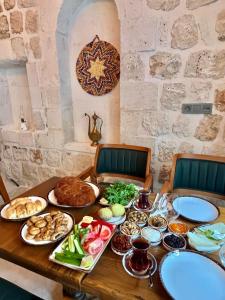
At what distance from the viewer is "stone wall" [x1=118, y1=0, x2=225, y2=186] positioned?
4.93 ft

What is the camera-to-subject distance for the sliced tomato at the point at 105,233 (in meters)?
0.84

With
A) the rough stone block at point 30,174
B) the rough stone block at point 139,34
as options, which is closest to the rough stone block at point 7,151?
the rough stone block at point 30,174

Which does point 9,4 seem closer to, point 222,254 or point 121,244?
point 121,244

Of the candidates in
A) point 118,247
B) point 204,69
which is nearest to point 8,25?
point 204,69

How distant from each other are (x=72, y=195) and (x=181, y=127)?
43.5 inches

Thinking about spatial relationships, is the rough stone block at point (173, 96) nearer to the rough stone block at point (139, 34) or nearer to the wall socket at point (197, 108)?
the wall socket at point (197, 108)

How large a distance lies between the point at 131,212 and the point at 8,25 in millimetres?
2315

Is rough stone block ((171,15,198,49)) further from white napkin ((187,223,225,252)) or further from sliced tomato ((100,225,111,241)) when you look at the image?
sliced tomato ((100,225,111,241))

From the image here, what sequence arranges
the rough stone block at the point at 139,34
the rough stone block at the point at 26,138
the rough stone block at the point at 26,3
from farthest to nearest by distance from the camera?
the rough stone block at the point at 26,138
the rough stone block at the point at 26,3
the rough stone block at the point at 139,34

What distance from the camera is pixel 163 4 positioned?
1.55 metres

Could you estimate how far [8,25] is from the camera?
2.15 m

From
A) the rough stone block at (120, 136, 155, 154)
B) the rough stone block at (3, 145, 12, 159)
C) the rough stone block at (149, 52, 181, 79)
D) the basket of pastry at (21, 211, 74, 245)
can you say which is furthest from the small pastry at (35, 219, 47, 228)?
the rough stone block at (3, 145, 12, 159)

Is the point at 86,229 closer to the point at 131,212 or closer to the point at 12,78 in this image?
the point at 131,212

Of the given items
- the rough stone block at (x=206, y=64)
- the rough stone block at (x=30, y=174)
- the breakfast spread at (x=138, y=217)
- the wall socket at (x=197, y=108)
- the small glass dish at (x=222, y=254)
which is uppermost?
the rough stone block at (x=206, y=64)
